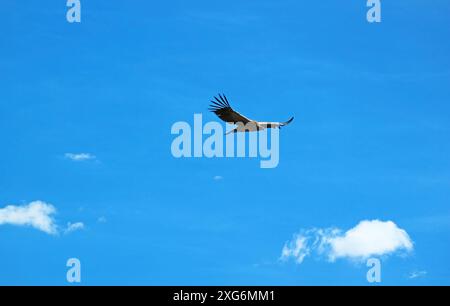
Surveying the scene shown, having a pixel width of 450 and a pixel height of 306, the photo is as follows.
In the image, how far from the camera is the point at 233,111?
148ft
